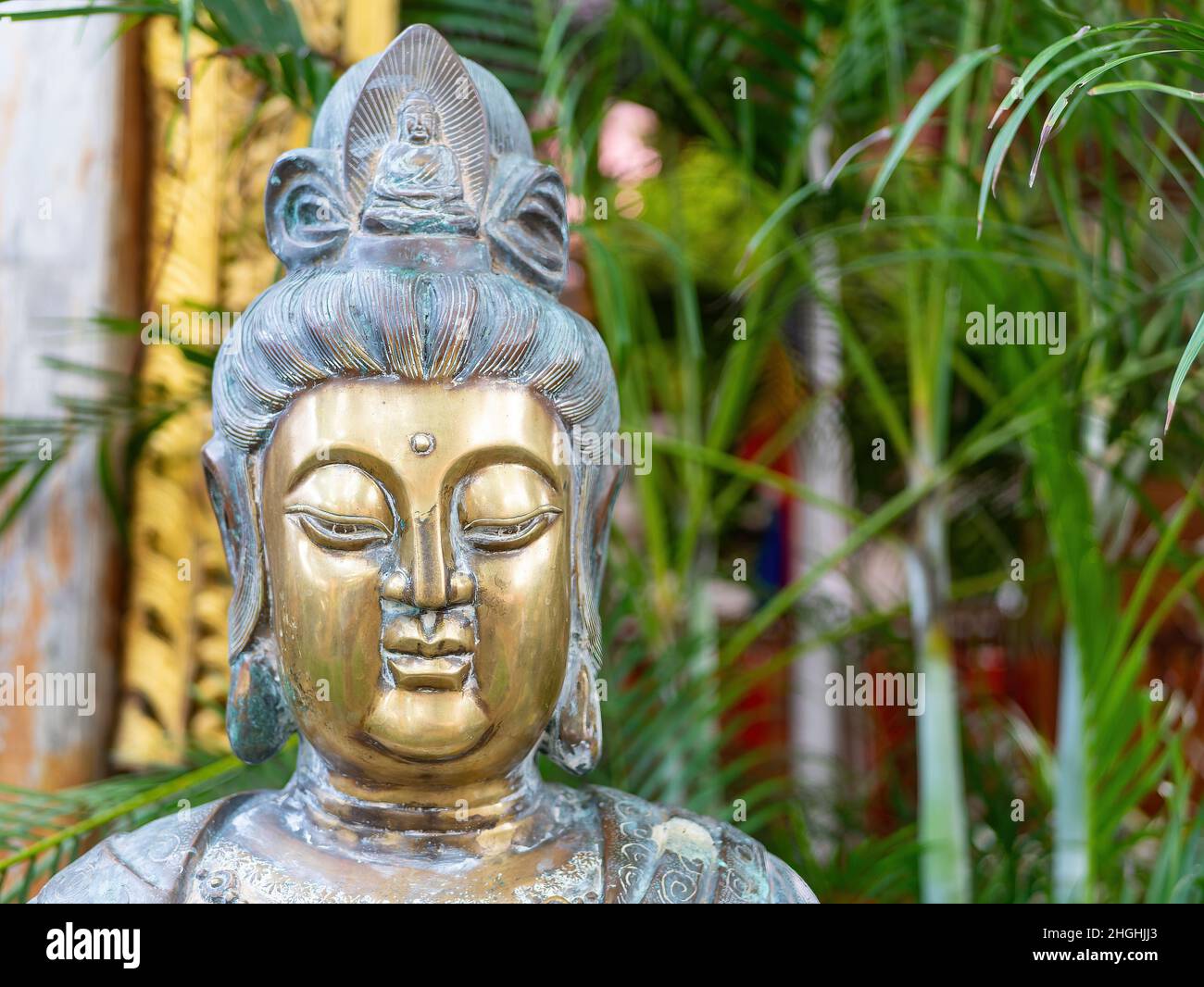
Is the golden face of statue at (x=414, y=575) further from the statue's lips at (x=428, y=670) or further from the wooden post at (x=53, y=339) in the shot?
the wooden post at (x=53, y=339)

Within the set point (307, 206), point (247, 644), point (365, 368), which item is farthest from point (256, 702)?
point (307, 206)

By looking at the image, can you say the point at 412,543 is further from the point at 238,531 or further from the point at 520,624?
the point at 238,531

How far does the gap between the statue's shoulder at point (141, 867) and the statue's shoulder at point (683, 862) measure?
1.43 ft

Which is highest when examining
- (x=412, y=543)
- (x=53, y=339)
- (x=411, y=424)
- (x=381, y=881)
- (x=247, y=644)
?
(x=53, y=339)

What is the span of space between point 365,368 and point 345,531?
167mm

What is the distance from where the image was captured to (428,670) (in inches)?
55.0

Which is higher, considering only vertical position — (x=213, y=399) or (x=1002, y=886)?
(x=213, y=399)

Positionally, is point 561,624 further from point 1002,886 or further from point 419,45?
point 1002,886

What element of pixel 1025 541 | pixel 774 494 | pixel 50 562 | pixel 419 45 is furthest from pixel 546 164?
pixel 774 494

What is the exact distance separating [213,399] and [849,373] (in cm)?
165

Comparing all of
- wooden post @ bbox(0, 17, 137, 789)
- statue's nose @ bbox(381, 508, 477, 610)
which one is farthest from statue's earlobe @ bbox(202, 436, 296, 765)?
wooden post @ bbox(0, 17, 137, 789)

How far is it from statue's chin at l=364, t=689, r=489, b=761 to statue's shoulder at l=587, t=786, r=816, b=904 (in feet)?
0.73

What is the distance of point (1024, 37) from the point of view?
6.59 ft
